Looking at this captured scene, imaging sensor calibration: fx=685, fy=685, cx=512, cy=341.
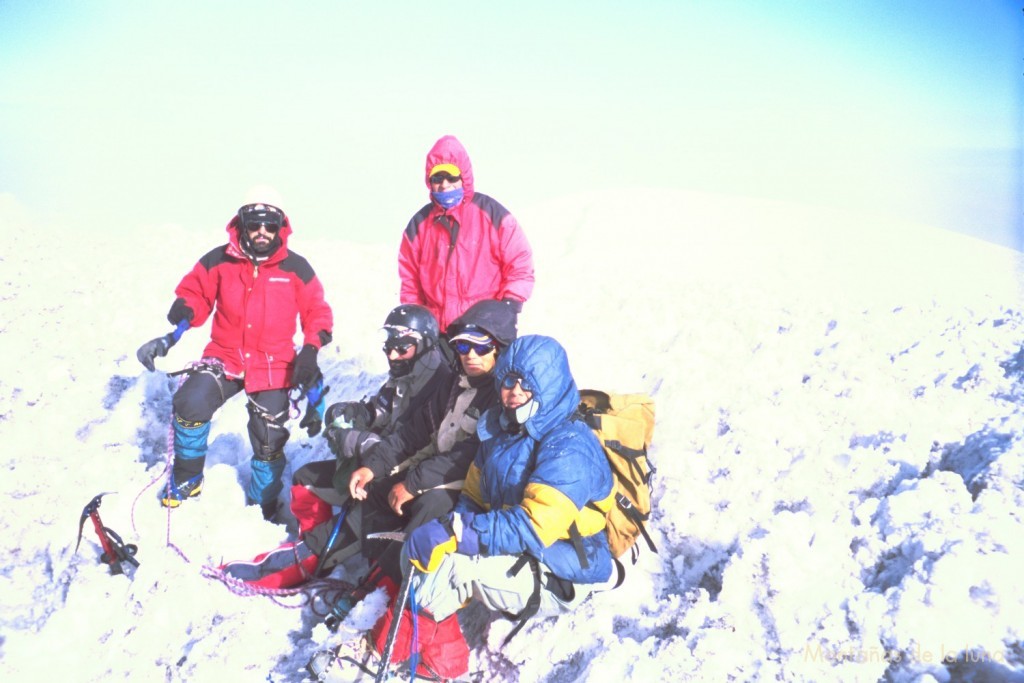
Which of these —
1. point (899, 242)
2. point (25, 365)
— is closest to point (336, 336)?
point (25, 365)

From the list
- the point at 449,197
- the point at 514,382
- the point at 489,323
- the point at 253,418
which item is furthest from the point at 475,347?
the point at 253,418

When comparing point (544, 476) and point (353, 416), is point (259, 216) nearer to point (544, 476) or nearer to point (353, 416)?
point (353, 416)

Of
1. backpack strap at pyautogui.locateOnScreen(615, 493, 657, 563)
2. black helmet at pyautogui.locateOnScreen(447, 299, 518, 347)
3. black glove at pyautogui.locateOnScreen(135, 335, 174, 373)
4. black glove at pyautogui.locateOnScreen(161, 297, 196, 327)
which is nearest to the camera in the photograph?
backpack strap at pyautogui.locateOnScreen(615, 493, 657, 563)

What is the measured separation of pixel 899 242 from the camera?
1267 cm

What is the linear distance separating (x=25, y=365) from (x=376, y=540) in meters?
5.60

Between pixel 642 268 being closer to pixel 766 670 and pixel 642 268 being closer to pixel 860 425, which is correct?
pixel 860 425

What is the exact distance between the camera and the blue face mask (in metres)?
4.99

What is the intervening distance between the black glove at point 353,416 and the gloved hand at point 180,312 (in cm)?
139

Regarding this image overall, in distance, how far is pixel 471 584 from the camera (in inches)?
135

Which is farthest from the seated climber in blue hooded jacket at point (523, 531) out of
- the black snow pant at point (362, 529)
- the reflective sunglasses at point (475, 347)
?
the black snow pant at point (362, 529)

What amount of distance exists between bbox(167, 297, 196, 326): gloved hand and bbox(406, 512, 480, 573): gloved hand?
2.93 meters

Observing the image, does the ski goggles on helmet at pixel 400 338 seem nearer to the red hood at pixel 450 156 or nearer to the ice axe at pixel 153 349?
the red hood at pixel 450 156

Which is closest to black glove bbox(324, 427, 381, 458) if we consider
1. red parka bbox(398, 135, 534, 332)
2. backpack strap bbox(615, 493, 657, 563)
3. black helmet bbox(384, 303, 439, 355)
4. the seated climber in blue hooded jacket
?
black helmet bbox(384, 303, 439, 355)

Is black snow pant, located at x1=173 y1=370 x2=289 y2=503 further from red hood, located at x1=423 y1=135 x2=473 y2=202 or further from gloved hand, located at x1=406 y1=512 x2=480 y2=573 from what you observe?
gloved hand, located at x1=406 y1=512 x2=480 y2=573
